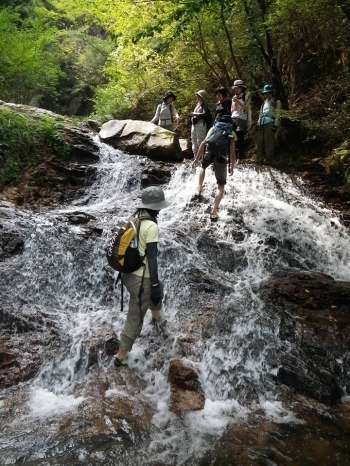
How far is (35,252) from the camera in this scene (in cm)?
709

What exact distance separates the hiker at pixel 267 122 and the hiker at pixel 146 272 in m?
7.00

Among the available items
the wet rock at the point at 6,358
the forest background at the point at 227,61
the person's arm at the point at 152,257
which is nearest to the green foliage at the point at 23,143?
the forest background at the point at 227,61

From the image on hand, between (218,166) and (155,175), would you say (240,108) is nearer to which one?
(155,175)

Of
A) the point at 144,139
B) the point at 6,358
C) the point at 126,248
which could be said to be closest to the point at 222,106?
the point at 144,139

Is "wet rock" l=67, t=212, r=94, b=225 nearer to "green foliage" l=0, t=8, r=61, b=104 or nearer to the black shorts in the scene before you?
the black shorts

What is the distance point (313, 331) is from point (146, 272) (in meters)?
2.87

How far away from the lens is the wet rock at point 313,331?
15.7ft

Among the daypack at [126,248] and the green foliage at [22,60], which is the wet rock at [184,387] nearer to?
the daypack at [126,248]

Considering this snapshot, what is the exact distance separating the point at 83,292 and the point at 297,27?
9964 millimetres

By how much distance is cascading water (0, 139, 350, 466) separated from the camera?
3771 mm

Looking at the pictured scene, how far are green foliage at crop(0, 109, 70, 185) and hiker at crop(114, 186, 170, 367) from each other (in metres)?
6.28

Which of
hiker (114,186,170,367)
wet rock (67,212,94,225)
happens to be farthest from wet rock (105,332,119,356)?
wet rock (67,212,94,225)

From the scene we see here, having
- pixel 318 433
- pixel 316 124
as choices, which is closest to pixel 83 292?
pixel 318 433

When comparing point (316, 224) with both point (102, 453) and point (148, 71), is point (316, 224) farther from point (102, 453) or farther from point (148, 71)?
point (148, 71)
